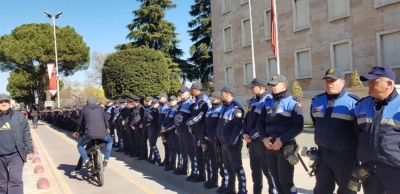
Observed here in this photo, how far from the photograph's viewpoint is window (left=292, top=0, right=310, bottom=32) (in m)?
21.1

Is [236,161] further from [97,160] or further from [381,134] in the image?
[97,160]

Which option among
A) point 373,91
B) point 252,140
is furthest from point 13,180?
point 373,91

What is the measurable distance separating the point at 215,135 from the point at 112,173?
417 cm

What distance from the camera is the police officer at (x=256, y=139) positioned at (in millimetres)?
5270

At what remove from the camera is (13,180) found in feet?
19.4

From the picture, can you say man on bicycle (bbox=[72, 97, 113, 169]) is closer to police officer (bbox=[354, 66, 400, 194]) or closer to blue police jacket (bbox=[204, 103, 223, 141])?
blue police jacket (bbox=[204, 103, 223, 141])

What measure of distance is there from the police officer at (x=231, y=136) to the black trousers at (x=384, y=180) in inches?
99.9

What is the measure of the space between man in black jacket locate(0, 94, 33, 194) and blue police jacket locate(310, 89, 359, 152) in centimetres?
477

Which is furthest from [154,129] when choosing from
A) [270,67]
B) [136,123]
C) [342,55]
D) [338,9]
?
[270,67]

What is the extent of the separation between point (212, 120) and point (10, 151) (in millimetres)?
3376

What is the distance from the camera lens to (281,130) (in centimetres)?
475

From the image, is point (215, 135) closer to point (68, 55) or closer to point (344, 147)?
point (344, 147)

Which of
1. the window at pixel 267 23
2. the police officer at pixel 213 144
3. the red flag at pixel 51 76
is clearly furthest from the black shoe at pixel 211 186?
the red flag at pixel 51 76

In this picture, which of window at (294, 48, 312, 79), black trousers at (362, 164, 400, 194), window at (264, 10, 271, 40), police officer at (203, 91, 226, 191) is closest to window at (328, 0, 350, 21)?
window at (294, 48, 312, 79)
